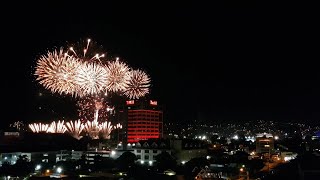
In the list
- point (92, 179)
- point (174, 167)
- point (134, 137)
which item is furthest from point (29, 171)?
point (134, 137)

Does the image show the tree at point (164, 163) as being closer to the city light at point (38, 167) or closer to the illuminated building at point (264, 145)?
the city light at point (38, 167)

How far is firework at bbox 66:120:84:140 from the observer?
41713 mm

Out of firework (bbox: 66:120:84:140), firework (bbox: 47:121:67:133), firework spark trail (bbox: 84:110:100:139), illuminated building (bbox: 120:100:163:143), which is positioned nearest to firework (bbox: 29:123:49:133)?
firework (bbox: 47:121:67:133)

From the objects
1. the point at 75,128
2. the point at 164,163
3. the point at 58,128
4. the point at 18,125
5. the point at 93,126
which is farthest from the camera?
the point at 18,125

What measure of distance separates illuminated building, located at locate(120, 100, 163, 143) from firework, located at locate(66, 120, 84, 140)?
7394mm

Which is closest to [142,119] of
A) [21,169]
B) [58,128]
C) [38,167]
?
[58,128]

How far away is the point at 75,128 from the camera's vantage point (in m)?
42.9

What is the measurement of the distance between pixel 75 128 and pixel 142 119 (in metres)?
10.5

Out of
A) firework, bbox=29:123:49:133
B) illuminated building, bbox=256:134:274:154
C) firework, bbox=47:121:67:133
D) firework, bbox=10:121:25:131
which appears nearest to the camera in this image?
firework, bbox=47:121:67:133

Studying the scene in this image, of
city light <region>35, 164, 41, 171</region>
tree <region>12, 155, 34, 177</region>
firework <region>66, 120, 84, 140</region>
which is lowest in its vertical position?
city light <region>35, 164, 41, 171</region>

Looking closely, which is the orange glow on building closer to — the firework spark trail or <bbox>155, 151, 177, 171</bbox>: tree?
the firework spark trail

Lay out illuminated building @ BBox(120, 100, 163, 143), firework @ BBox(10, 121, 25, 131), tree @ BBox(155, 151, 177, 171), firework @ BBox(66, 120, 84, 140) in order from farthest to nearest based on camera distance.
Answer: illuminated building @ BBox(120, 100, 163, 143) → firework @ BBox(10, 121, 25, 131) → firework @ BBox(66, 120, 84, 140) → tree @ BBox(155, 151, 177, 171)

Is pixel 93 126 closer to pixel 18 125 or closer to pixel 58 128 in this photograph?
pixel 58 128

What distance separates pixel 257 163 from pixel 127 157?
11.5 m
